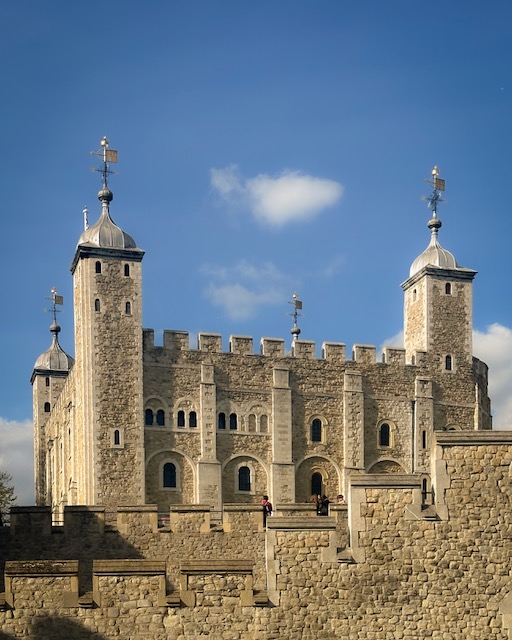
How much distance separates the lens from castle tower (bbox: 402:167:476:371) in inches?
2269

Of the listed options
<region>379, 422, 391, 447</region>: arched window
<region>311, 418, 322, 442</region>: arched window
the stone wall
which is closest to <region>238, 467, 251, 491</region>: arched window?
<region>311, 418, 322, 442</region>: arched window

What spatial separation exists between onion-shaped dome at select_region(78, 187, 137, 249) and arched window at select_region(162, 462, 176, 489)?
9227 millimetres

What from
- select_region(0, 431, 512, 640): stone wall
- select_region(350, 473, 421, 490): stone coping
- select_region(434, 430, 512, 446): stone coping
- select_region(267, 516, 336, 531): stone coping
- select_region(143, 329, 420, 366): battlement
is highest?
select_region(143, 329, 420, 366): battlement

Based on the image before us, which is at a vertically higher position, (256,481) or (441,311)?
(441,311)

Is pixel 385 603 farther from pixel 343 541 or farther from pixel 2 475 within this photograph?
pixel 2 475

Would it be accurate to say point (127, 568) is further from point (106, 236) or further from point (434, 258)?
point (434, 258)

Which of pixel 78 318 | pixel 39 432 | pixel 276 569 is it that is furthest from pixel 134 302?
pixel 276 569

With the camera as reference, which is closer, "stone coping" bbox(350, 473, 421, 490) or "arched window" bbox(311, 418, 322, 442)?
"stone coping" bbox(350, 473, 421, 490)

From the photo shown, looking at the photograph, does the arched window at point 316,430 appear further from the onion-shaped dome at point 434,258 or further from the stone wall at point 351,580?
the stone wall at point 351,580

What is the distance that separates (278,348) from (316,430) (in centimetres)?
388

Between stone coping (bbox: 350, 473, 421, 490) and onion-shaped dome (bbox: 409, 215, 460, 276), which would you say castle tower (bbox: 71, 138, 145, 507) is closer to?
onion-shaped dome (bbox: 409, 215, 460, 276)

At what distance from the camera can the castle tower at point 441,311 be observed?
5762 centimetres

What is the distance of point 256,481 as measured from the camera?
53.4m

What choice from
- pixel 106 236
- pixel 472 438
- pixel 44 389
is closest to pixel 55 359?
pixel 44 389
